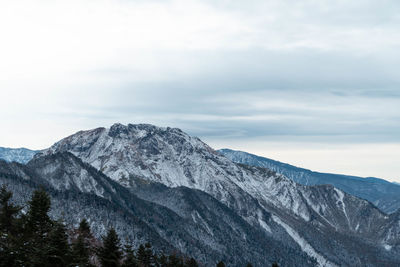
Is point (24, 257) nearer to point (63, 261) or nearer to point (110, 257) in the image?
point (63, 261)

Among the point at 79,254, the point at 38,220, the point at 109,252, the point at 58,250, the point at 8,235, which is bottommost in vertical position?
the point at 109,252

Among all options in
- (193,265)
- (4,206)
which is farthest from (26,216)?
(193,265)

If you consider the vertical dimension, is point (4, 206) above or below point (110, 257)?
above

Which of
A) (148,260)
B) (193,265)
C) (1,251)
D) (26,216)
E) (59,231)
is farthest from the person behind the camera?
(193,265)

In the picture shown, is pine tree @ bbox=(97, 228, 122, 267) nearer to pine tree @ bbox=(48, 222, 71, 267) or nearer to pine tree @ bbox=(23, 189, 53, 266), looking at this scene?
pine tree @ bbox=(23, 189, 53, 266)

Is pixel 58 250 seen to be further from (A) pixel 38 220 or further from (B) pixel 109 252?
(B) pixel 109 252

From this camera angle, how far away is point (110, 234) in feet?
179

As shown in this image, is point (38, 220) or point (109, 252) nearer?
point (38, 220)

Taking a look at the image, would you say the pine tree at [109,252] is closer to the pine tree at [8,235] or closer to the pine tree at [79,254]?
the pine tree at [79,254]

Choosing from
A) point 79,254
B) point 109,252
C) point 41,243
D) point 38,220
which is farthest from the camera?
point 109,252

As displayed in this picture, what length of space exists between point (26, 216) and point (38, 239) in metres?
4.55

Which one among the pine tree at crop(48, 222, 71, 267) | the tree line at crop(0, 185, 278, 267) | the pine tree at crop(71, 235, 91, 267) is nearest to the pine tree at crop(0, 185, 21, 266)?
the tree line at crop(0, 185, 278, 267)

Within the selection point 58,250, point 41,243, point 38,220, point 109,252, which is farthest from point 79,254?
point 38,220

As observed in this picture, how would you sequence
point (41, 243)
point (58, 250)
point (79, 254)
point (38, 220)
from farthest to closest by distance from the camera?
point (38, 220)
point (79, 254)
point (41, 243)
point (58, 250)
